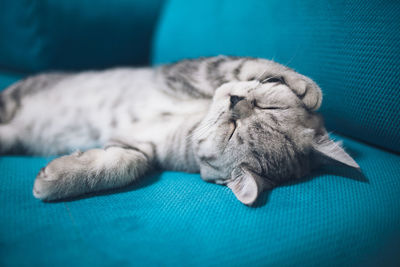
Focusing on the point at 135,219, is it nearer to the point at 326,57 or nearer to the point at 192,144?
the point at 192,144

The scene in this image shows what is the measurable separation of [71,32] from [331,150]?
151cm

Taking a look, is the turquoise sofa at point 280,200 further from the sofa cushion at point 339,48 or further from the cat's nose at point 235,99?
the cat's nose at point 235,99

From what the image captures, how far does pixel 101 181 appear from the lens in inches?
33.5

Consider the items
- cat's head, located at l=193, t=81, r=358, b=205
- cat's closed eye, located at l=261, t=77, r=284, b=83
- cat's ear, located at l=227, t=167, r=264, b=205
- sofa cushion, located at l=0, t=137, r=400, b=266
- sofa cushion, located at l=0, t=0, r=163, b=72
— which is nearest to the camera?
sofa cushion, located at l=0, t=137, r=400, b=266

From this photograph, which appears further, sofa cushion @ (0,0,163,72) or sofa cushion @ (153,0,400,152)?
sofa cushion @ (0,0,163,72)

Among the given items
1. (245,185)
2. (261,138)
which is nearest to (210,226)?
(245,185)

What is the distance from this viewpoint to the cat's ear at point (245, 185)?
752 millimetres

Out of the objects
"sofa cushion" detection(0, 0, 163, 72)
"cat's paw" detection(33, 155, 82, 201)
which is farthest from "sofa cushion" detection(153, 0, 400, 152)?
"cat's paw" detection(33, 155, 82, 201)

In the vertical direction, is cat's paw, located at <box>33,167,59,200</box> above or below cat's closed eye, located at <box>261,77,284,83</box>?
below

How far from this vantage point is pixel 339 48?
0.97 metres

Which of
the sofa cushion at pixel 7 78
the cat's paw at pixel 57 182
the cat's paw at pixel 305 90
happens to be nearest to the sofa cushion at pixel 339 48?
the cat's paw at pixel 305 90

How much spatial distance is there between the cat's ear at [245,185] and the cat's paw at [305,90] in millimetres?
320

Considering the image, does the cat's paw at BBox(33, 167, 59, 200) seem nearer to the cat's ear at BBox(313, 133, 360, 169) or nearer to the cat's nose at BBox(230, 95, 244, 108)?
the cat's nose at BBox(230, 95, 244, 108)

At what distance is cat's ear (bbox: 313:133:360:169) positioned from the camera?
810 mm
